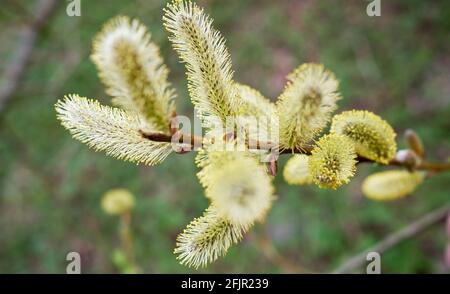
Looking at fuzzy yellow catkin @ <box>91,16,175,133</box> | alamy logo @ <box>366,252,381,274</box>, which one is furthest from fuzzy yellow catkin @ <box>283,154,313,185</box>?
alamy logo @ <box>366,252,381,274</box>

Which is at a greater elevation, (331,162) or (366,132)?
(366,132)

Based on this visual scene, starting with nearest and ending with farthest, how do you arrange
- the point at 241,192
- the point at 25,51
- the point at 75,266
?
1. the point at 241,192
2. the point at 75,266
3. the point at 25,51

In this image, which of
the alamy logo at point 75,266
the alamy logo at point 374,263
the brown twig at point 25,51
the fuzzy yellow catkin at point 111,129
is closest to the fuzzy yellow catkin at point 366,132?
the fuzzy yellow catkin at point 111,129

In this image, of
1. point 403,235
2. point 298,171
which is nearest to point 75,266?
point 403,235

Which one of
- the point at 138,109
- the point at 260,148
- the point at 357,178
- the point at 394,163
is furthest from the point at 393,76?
the point at 138,109

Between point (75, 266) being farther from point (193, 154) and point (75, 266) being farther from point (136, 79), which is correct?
point (136, 79)

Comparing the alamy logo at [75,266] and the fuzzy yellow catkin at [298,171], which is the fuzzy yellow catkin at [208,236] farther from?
the alamy logo at [75,266]
